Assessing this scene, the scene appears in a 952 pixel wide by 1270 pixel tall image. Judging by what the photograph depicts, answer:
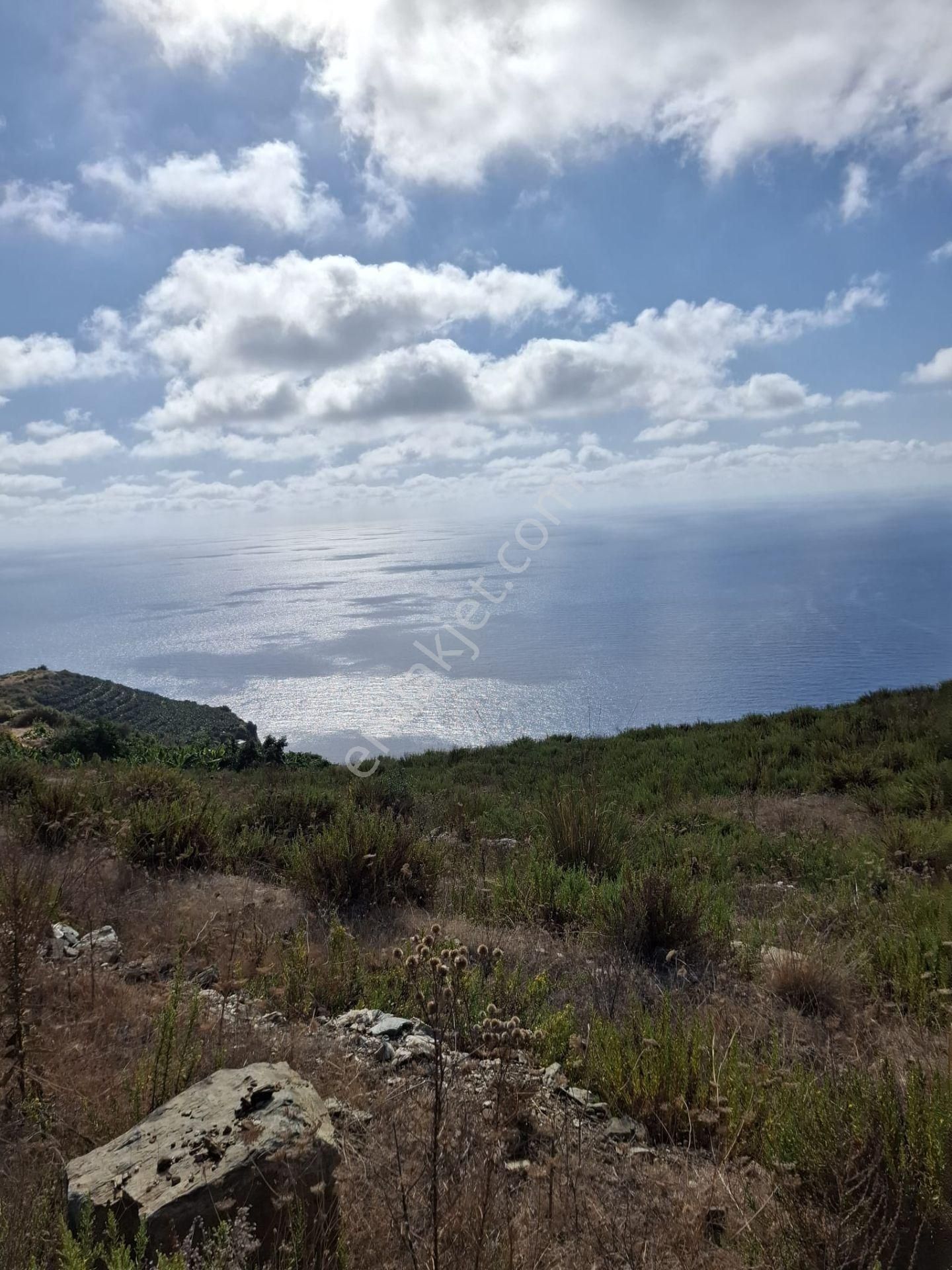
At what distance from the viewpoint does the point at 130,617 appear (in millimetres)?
150375

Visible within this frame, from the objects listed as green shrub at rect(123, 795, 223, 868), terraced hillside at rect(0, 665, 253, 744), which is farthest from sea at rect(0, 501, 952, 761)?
green shrub at rect(123, 795, 223, 868)

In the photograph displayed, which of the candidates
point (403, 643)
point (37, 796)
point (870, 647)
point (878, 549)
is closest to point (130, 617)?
point (403, 643)

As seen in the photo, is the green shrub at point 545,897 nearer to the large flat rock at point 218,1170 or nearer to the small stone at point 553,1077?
the small stone at point 553,1077

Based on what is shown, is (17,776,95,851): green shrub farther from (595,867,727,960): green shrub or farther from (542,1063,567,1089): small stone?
(542,1063,567,1089): small stone

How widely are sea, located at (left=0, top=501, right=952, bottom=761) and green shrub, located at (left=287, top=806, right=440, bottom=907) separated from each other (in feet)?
41.5

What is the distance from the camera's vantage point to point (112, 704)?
42.7 metres

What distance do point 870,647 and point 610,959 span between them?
99.0 m

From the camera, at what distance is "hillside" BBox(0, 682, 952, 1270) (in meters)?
1.82

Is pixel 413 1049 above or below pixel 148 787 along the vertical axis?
below

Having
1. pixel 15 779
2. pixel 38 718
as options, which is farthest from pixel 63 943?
pixel 38 718

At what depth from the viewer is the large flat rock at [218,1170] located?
1.61 meters

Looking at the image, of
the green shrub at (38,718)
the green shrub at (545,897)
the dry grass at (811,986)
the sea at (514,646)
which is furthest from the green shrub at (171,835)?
the green shrub at (38,718)

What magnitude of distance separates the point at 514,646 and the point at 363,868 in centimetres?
9092

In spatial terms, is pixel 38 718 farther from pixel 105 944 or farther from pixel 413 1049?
pixel 413 1049
